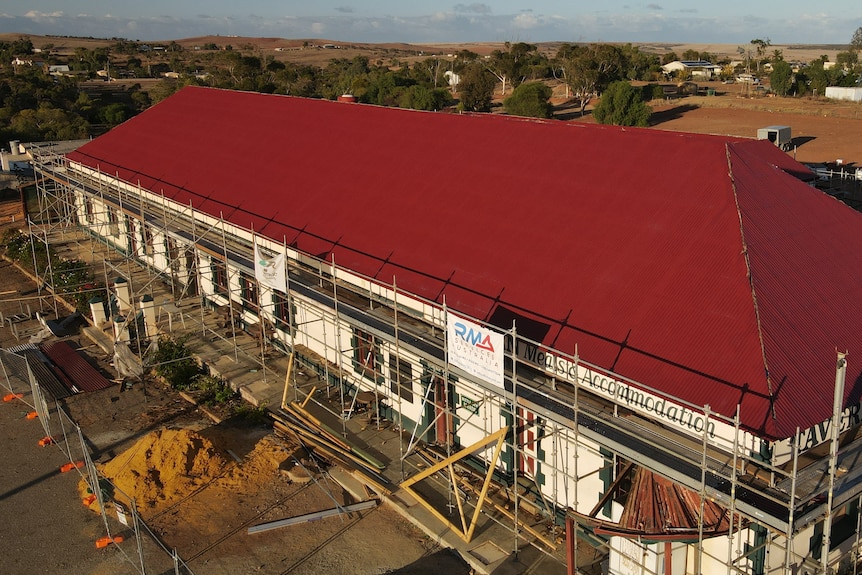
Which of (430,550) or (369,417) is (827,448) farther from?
(369,417)

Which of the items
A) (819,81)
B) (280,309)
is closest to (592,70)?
(819,81)

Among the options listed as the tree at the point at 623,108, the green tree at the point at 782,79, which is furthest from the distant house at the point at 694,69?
the tree at the point at 623,108

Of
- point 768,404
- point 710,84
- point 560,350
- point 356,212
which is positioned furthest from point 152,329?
point 710,84

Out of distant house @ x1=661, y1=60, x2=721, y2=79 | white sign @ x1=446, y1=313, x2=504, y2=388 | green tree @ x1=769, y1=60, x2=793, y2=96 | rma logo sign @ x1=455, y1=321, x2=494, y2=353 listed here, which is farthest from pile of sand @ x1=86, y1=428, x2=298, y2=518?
distant house @ x1=661, y1=60, x2=721, y2=79

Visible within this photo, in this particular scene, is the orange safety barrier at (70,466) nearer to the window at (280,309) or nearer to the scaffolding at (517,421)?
the scaffolding at (517,421)

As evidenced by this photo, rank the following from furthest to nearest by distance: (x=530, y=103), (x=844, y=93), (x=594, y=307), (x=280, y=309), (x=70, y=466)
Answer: (x=844, y=93) → (x=530, y=103) → (x=280, y=309) → (x=70, y=466) → (x=594, y=307)

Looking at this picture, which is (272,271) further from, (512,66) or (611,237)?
(512,66)
